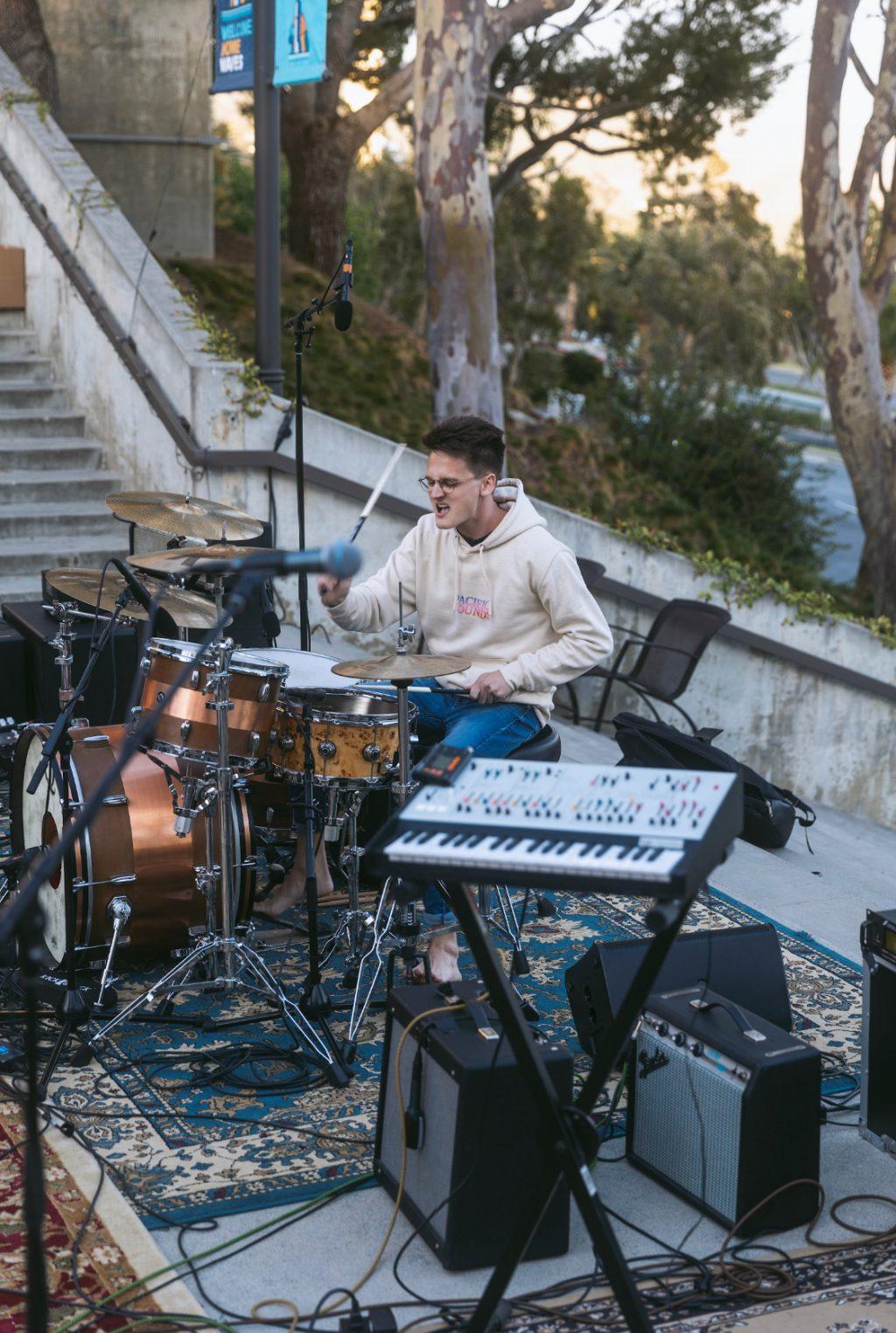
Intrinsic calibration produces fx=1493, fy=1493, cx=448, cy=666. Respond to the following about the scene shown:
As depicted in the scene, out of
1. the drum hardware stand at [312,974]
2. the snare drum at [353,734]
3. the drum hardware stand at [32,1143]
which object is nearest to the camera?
the drum hardware stand at [32,1143]

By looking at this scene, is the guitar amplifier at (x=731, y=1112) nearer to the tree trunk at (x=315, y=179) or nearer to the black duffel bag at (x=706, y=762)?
the black duffel bag at (x=706, y=762)

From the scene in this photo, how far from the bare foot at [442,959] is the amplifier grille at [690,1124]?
110 cm

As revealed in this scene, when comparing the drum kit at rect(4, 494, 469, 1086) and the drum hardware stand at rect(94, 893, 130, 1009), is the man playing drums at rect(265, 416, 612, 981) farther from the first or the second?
the drum hardware stand at rect(94, 893, 130, 1009)

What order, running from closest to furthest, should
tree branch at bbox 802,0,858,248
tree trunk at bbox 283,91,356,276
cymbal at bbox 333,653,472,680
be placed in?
cymbal at bbox 333,653,472,680 → tree branch at bbox 802,0,858,248 → tree trunk at bbox 283,91,356,276

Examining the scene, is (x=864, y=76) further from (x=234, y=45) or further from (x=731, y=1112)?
(x=731, y=1112)

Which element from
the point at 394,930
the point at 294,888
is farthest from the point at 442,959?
the point at 294,888

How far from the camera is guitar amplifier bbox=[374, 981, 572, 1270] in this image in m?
3.36

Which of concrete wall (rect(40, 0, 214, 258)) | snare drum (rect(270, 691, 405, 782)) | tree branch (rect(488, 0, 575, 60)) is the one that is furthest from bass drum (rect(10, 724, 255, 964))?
concrete wall (rect(40, 0, 214, 258))

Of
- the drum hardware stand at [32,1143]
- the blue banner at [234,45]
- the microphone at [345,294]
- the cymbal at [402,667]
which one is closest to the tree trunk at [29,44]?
the blue banner at [234,45]

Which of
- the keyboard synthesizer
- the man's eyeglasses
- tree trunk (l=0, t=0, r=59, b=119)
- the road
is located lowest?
the road

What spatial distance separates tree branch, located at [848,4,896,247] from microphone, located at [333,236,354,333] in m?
8.33

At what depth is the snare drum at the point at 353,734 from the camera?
4738mm

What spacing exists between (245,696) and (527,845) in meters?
1.97

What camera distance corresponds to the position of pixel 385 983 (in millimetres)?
4926
